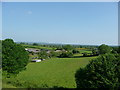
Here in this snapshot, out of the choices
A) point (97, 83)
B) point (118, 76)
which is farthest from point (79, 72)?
point (118, 76)

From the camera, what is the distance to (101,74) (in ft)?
16.0

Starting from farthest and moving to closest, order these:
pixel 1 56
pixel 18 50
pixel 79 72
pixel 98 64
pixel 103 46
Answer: pixel 103 46 → pixel 18 50 → pixel 1 56 → pixel 79 72 → pixel 98 64

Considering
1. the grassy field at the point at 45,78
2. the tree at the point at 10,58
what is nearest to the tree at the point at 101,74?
the grassy field at the point at 45,78

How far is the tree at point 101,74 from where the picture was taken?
4.70 meters

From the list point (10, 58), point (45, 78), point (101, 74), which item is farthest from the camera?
point (45, 78)

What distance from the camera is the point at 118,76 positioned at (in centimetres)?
474

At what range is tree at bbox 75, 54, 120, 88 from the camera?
15.4ft

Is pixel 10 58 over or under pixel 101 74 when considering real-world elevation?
over

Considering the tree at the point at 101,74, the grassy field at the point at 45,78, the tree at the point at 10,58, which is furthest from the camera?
the tree at the point at 10,58

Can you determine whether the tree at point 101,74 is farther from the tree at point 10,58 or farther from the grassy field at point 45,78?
the tree at point 10,58

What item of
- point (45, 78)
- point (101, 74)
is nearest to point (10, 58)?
point (101, 74)

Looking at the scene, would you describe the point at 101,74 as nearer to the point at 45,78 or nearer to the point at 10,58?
the point at 10,58

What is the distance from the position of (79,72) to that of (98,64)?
34.2 inches

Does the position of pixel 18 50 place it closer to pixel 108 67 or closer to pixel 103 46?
pixel 108 67
